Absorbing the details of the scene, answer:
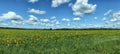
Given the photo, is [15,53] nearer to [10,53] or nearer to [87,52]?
[10,53]

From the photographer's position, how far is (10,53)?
8.95 m

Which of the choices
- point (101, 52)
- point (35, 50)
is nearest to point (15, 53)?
point (35, 50)

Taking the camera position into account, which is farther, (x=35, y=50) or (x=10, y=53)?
(x=35, y=50)

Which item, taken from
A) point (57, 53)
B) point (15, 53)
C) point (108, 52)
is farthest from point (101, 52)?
point (15, 53)

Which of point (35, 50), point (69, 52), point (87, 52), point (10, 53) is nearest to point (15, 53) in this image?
point (10, 53)

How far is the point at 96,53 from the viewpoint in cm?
972

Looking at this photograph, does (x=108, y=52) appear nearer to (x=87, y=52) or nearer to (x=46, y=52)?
(x=87, y=52)

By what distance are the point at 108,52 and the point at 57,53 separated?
→ 8.02 feet

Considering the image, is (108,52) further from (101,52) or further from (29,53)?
(29,53)

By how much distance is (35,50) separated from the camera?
→ 32.0 ft

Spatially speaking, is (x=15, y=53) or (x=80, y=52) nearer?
(x=15, y=53)

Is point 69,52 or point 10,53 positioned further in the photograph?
point 69,52

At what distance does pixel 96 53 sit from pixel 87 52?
→ 16.5 inches

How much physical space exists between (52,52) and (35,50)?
0.86 meters
